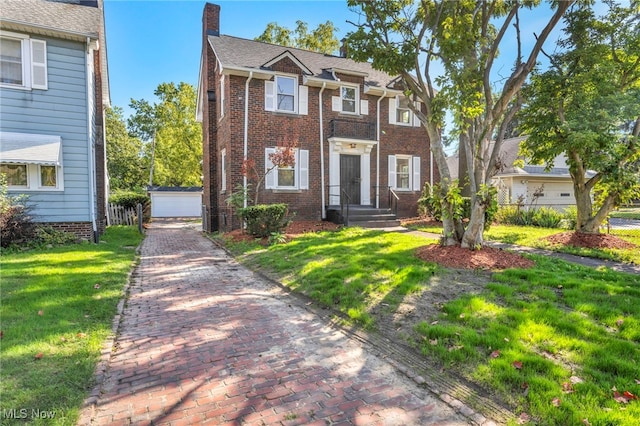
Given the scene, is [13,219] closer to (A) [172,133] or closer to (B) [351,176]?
(B) [351,176]

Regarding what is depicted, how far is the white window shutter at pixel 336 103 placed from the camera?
51.6ft

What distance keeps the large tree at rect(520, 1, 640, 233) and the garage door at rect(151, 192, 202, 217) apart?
2707 centimetres

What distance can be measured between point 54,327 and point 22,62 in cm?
1006

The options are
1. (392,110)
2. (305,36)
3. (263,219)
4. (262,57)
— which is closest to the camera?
(263,219)

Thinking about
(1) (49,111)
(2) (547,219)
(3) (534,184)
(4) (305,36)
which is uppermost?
(4) (305,36)

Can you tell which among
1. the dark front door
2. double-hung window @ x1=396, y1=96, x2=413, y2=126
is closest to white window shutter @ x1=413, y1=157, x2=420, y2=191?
double-hung window @ x1=396, y1=96, x2=413, y2=126

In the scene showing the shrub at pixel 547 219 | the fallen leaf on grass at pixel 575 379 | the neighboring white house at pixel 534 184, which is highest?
the neighboring white house at pixel 534 184

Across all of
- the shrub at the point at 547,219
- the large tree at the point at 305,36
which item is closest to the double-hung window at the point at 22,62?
the shrub at the point at 547,219

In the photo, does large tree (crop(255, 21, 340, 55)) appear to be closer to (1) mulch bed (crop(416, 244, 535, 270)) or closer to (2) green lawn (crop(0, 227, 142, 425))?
(1) mulch bed (crop(416, 244, 535, 270))

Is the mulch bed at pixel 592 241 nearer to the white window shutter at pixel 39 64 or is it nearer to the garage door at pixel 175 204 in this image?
the white window shutter at pixel 39 64

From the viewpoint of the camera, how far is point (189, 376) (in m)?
3.37

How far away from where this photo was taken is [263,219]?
11523 millimetres

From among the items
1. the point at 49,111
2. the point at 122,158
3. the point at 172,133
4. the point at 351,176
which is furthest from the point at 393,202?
the point at 122,158

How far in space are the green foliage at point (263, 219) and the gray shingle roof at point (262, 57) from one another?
602 cm
